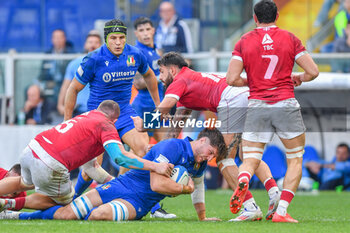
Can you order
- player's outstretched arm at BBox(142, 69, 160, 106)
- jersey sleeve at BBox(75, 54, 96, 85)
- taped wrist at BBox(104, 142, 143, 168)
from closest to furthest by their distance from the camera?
taped wrist at BBox(104, 142, 143, 168)
jersey sleeve at BBox(75, 54, 96, 85)
player's outstretched arm at BBox(142, 69, 160, 106)

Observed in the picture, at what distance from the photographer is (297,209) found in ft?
31.7

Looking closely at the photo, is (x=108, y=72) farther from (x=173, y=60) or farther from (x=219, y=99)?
(x=219, y=99)

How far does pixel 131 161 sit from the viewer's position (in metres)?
7.00

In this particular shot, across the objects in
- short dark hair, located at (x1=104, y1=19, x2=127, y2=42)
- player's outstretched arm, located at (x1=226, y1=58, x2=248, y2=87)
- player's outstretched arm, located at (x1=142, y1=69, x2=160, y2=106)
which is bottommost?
player's outstretched arm, located at (x1=142, y1=69, x2=160, y2=106)

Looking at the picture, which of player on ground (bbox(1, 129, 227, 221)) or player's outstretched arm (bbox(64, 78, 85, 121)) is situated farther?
player's outstretched arm (bbox(64, 78, 85, 121))

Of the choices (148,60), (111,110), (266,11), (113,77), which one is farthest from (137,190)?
(148,60)

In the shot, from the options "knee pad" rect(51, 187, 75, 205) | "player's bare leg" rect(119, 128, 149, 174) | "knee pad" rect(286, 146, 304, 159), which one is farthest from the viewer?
"player's bare leg" rect(119, 128, 149, 174)

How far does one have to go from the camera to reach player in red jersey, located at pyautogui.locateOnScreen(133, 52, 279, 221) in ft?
26.2

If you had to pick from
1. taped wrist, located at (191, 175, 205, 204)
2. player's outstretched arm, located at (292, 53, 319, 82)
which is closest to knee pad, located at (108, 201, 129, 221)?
taped wrist, located at (191, 175, 205, 204)

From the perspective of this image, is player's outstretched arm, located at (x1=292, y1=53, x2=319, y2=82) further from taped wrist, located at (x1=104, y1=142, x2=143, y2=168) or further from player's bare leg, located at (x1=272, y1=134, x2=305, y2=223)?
taped wrist, located at (x1=104, y1=142, x2=143, y2=168)

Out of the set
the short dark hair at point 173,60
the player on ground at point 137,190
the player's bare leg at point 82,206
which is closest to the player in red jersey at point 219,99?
the short dark hair at point 173,60

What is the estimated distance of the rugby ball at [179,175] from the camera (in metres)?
7.14

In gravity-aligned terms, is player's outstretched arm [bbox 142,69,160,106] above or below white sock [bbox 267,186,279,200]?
above

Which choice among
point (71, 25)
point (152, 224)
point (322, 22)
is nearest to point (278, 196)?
point (152, 224)
